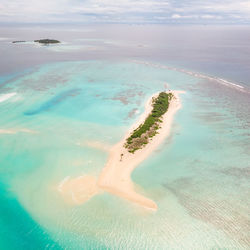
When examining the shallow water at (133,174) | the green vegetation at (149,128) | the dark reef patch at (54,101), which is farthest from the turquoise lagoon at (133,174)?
the green vegetation at (149,128)

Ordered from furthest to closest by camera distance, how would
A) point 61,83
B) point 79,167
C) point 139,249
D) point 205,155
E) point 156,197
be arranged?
1. point 61,83
2. point 205,155
3. point 79,167
4. point 156,197
5. point 139,249

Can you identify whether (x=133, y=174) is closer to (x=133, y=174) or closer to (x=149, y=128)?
(x=133, y=174)

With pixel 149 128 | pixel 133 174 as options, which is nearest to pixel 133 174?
pixel 133 174

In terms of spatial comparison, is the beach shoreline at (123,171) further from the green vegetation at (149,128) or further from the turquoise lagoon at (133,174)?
the turquoise lagoon at (133,174)

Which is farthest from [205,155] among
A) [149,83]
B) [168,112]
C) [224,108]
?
[149,83]

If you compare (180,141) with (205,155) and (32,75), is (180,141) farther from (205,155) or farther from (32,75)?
(32,75)

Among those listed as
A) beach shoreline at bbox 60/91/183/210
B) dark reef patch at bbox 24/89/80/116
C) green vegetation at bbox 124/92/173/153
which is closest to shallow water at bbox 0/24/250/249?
dark reef patch at bbox 24/89/80/116

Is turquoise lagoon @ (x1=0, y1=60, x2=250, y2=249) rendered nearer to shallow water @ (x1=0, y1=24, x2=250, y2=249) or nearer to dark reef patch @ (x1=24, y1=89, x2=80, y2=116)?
shallow water @ (x1=0, y1=24, x2=250, y2=249)
